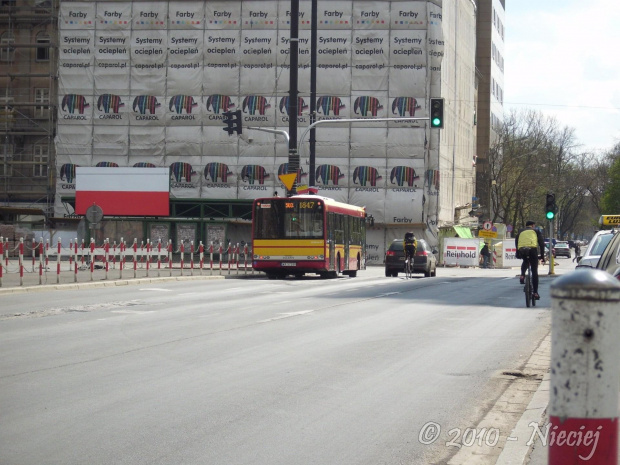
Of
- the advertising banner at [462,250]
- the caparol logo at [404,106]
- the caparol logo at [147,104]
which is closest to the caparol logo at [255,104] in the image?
the caparol logo at [147,104]

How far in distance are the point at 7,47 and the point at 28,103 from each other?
3962mm

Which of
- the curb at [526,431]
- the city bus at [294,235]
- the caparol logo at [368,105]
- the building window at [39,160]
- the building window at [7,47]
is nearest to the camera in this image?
A: the curb at [526,431]

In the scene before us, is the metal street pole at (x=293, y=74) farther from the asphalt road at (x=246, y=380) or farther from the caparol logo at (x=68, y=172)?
the caparol logo at (x=68, y=172)

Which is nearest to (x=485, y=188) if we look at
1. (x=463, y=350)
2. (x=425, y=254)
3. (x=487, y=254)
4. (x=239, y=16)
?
(x=487, y=254)

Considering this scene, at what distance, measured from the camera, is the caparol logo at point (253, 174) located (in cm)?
6147

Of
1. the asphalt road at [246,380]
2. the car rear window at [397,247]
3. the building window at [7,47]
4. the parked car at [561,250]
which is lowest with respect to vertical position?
the parked car at [561,250]

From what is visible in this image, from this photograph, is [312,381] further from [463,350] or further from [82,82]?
[82,82]

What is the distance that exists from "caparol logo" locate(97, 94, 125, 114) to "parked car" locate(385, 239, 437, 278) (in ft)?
85.1

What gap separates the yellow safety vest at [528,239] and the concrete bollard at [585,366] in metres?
17.6

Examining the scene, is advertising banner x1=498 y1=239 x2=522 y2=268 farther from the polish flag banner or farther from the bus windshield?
the bus windshield

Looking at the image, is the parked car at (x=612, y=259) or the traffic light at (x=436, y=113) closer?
the parked car at (x=612, y=259)

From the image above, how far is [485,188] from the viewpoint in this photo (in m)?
95.7

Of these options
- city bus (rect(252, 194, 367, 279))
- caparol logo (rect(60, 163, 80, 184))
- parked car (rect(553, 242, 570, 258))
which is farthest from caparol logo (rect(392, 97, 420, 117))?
parked car (rect(553, 242, 570, 258))

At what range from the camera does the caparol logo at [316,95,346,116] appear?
202 ft
